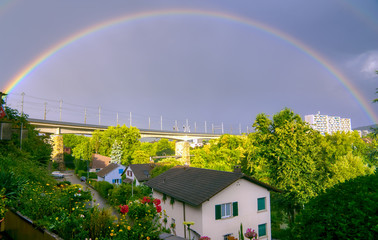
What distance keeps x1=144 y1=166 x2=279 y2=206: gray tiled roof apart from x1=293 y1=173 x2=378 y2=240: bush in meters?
11.6

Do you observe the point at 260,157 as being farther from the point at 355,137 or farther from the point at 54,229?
the point at 355,137

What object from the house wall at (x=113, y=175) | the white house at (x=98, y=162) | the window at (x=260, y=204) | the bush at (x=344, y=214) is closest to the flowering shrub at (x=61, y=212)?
the bush at (x=344, y=214)

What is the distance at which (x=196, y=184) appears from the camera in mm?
19984

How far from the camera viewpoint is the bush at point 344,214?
434 cm

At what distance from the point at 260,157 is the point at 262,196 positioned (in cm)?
795

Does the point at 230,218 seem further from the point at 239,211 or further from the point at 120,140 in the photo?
the point at 120,140

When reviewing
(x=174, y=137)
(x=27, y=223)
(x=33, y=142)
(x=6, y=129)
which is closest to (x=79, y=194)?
(x=27, y=223)

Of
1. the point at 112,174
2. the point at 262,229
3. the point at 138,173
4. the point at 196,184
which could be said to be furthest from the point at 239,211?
the point at 112,174

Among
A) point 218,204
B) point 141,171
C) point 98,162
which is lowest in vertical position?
point 98,162

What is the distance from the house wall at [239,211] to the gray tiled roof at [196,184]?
59cm

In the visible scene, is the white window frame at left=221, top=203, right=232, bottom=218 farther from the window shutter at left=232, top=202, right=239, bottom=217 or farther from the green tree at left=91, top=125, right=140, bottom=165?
the green tree at left=91, top=125, right=140, bottom=165

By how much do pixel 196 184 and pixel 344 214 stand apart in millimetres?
15996

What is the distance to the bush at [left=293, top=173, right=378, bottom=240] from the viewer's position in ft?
14.2

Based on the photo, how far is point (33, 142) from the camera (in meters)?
24.1
